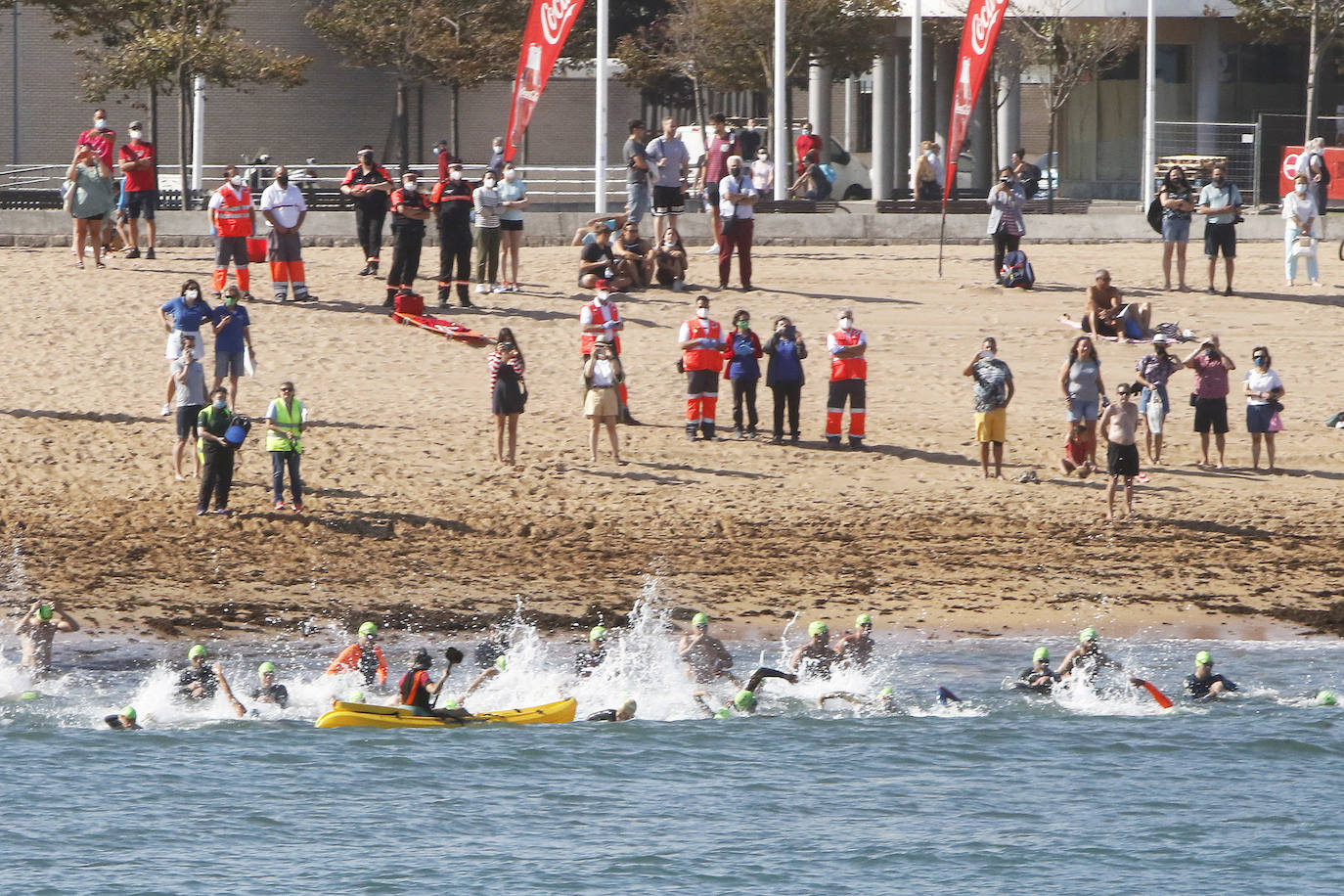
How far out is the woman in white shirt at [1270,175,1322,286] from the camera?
29719mm

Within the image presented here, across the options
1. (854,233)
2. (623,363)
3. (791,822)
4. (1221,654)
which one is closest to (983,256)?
(854,233)

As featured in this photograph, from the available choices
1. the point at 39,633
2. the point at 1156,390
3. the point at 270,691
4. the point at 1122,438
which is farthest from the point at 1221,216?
the point at 39,633

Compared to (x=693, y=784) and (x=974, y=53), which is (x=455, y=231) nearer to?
(x=974, y=53)

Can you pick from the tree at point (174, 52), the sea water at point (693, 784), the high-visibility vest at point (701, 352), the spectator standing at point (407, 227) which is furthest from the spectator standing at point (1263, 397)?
the tree at point (174, 52)

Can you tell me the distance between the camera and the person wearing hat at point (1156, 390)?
2297 centimetres

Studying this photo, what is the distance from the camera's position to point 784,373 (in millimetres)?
23359

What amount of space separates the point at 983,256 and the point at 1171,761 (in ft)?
53.2

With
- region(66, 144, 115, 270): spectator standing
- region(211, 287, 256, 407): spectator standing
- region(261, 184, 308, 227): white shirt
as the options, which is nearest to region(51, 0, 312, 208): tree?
region(66, 144, 115, 270): spectator standing

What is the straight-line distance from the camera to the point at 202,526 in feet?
68.8

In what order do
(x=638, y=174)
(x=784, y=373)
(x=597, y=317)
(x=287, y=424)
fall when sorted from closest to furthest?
1. (x=287, y=424)
2. (x=784, y=373)
3. (x=597, y=317)
4. (x=638, y=174)

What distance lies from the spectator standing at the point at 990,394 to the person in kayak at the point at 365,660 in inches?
Answer: 293

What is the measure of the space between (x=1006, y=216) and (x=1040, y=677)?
13038 mm

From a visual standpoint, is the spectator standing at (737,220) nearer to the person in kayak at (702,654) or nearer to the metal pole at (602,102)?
the metal pole at (602,102)

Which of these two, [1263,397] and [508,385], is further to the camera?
[1263,397]
